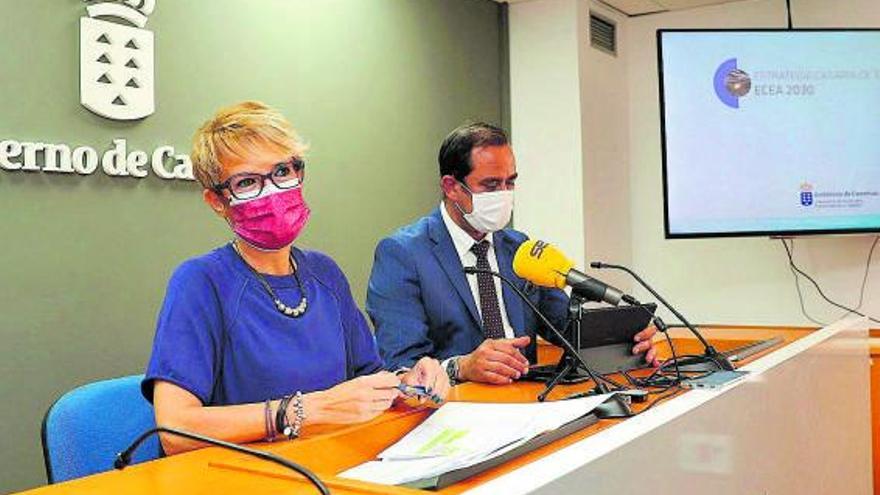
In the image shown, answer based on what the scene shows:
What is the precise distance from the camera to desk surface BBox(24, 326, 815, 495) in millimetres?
1004

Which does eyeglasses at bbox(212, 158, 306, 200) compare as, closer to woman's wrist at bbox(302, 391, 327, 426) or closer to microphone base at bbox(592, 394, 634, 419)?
woman's wrist at bbox(302, 391, 327, 426)

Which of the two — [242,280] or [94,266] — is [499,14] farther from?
[242,280]

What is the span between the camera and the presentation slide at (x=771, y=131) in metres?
3.90

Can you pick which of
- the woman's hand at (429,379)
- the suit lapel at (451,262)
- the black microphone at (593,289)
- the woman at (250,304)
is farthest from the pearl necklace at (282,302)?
the suit lapel at (451,262)

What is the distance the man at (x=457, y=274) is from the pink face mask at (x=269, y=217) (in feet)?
2.14

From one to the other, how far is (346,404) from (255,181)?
52 cm

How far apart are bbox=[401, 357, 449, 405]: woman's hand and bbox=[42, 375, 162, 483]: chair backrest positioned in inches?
18.5

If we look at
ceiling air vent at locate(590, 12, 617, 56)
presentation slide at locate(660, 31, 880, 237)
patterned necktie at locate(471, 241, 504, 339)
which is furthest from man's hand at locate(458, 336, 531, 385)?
ceiling air vent at locate(590, 12, 617, 56)

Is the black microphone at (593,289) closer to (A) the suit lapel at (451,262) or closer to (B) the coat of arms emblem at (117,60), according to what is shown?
(A) the suit lapel at (451,262)

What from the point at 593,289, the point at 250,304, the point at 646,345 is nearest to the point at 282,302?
the point at 250,304

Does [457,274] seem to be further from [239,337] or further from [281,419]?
[281,419]

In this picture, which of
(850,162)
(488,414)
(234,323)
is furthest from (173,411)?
(850,162)

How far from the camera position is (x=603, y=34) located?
4695 millimetres

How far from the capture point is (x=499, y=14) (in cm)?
455
